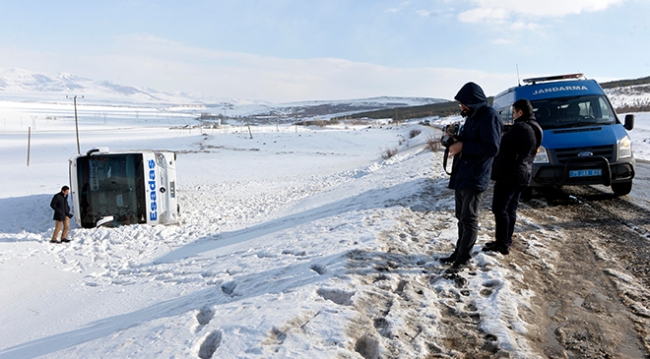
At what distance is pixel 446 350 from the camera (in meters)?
3.23

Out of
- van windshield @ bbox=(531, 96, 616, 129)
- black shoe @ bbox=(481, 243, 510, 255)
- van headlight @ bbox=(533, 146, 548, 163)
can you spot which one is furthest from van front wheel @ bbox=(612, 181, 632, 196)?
black shoe @ bbox=(481, 243, 510, 255)

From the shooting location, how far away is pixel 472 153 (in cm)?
445

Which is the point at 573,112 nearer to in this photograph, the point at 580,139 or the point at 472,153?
the point at 580,139

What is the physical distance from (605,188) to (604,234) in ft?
13.2

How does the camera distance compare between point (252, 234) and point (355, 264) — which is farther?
point (252, 234)

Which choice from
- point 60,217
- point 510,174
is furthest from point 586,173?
point 60,217

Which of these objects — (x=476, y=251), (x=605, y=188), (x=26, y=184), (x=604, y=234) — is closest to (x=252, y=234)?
(x=476, y=251)

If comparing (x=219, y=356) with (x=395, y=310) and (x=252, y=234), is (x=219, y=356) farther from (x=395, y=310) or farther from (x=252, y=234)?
(x=252, y=234)

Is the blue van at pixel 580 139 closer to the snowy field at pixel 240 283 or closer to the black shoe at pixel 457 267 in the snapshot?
the snowy field at pixel 240 283

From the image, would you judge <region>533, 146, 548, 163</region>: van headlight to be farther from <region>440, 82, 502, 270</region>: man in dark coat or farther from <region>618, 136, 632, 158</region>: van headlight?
<region>440, 82, 502, 270</region>: man in dark coat

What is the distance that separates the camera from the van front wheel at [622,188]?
8.20 meters

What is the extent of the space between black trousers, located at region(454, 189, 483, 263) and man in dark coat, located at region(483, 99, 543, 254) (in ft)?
2.14

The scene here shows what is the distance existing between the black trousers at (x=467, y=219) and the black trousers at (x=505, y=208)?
0.63 metres

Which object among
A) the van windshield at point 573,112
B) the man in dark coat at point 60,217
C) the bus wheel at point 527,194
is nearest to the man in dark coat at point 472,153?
the bus wheel at point 527,194
